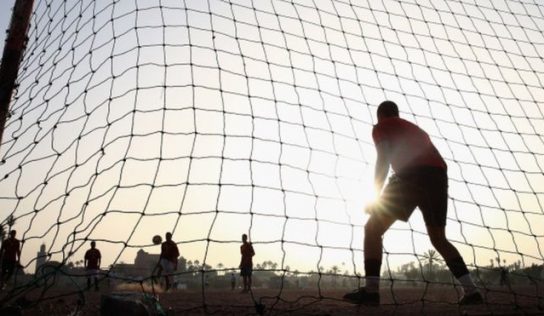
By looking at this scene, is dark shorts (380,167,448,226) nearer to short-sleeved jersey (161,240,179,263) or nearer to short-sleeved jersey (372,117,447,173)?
short-sleeved jersey (372,117,447,173)

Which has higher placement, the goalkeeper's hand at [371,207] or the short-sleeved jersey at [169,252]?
the goalkeeper's hand at [371,207]

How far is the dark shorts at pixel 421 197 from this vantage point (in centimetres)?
305

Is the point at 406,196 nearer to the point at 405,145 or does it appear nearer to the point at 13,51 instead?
the point at 405,145

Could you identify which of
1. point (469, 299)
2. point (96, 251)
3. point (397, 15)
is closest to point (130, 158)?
point (469, 299)

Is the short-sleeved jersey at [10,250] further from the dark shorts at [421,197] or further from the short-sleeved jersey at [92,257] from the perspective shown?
the dark shorts at [421,197]

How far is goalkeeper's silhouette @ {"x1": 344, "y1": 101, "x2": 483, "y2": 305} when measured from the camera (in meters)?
2.98

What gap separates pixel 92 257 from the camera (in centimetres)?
1011

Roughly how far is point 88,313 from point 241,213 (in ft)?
4.04

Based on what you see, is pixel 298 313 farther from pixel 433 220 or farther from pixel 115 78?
pixel 115 78

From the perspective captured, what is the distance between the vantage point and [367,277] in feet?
9.50

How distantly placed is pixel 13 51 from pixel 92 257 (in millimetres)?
7515

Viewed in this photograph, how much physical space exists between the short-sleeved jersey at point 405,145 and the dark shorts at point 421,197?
0.19 feet

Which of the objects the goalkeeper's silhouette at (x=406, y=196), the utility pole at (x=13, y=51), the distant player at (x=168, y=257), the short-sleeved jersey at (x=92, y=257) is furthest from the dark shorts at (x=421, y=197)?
the short-sleeved jersey at (x=92, y=257)

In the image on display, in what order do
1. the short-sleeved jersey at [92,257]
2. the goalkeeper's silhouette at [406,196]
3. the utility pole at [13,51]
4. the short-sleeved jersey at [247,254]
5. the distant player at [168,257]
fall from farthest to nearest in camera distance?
the short-sleeved jersey at [92,257] < the short-sleeved jersey at [247,254] < the distant player at [168,257] < the utility pole at [13,51] < the goalkeeper's silhouette at [406,196]
